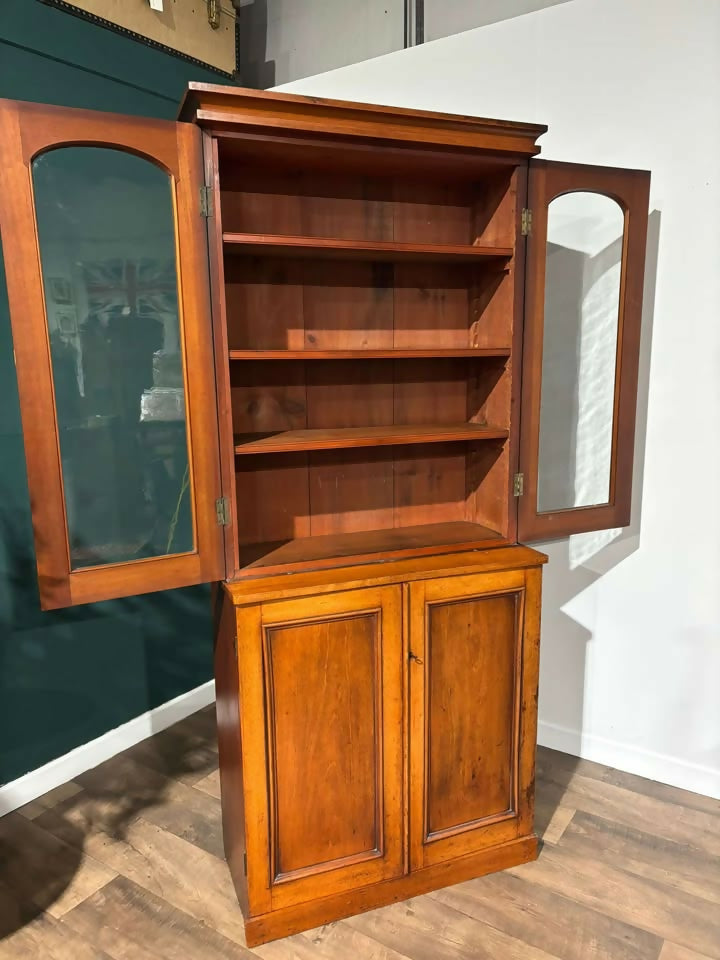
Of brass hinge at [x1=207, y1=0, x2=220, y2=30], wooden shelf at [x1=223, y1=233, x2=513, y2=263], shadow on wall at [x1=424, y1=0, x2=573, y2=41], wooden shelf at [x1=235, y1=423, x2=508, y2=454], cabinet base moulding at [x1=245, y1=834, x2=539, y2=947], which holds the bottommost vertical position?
cabinet base moulding at [x1=245, y1=834, x2=539, y2=947]

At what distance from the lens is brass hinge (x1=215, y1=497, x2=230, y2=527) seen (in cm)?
169

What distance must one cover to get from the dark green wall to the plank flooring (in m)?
0.28

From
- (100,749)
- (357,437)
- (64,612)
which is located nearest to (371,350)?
(357,437)

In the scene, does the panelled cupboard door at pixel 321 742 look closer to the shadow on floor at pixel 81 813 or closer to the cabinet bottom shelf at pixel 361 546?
the cabinet bottom shelf at pixel 361 546

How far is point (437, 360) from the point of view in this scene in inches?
84.4

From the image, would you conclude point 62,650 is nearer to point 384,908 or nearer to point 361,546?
point 361,546

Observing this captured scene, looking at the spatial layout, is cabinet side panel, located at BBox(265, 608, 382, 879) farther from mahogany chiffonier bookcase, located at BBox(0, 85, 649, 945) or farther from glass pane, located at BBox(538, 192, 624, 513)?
glass pane, located at BBox(538, 192, 624, 513)

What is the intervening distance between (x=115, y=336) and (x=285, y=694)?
99 cm

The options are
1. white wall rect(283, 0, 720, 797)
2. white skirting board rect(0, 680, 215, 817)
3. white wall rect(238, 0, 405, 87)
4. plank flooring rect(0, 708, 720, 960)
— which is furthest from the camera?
white wall rect(238, 0, 405, 87)

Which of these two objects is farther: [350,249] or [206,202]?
[350,249]

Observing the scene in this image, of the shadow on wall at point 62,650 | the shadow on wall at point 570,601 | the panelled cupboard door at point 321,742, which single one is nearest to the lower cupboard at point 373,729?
the panelled cupboard door at point 321,742

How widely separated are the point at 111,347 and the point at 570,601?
1848 mm

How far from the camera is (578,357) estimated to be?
6.97 ft

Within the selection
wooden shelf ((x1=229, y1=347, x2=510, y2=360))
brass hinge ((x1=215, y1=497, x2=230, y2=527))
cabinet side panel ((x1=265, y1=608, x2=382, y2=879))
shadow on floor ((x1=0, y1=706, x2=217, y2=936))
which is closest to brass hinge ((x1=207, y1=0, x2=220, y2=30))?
wooden shelf ((x1=229, y1=347, x2=510, y2=360))
